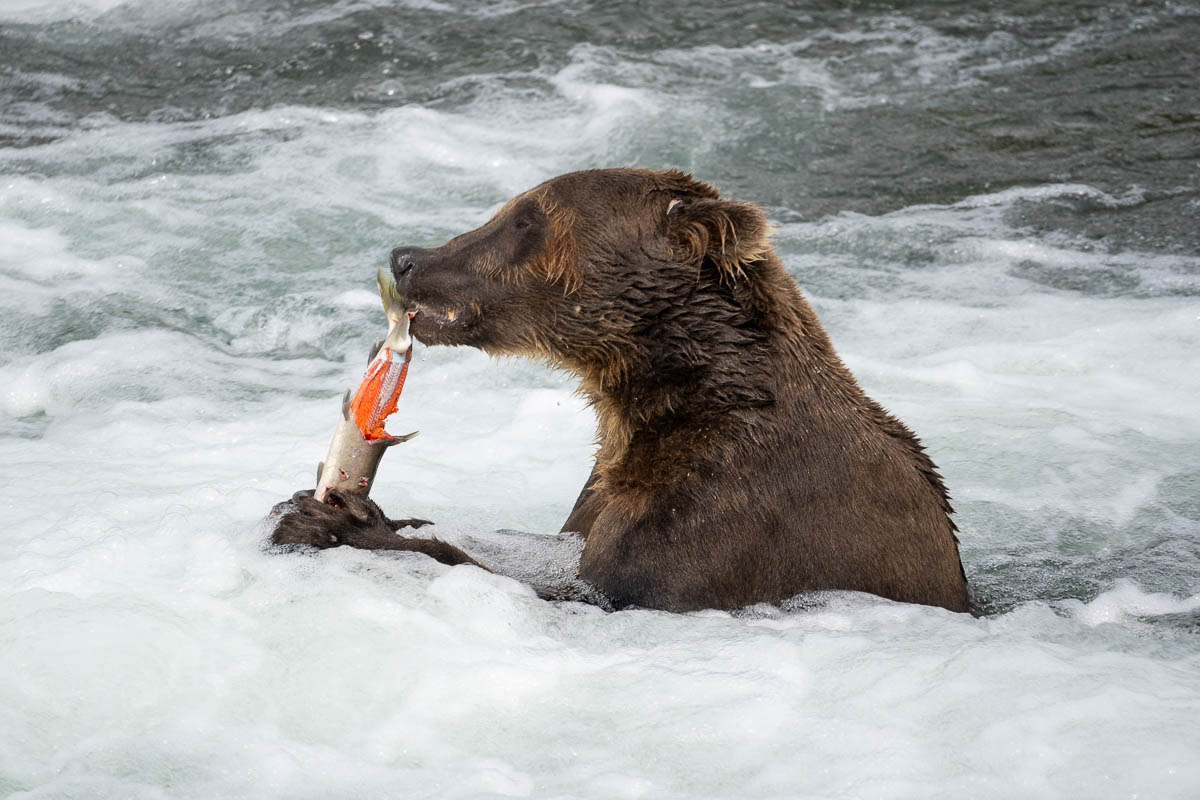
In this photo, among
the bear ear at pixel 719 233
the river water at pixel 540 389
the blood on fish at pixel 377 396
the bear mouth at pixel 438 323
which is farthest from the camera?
the bear mouth at pixel 438 323

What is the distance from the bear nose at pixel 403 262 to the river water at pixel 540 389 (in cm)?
105

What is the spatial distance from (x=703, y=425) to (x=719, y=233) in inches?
25.7

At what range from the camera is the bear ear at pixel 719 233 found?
5438 millimetres

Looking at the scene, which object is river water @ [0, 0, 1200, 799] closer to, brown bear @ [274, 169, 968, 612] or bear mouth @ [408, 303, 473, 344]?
brown bear @ [274, 169, 968, 612]

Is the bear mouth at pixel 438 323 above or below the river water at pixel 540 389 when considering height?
above

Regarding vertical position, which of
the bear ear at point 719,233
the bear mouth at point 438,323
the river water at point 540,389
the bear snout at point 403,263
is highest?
the bear ear at point 719,233

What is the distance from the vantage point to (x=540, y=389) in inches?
344

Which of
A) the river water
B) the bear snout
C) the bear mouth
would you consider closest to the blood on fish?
the bear mouth

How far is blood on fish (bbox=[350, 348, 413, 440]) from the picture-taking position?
5594 mm

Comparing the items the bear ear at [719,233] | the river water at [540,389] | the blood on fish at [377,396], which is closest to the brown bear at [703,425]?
the bear ear at [719,233]

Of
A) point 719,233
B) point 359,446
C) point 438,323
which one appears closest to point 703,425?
point 719,233

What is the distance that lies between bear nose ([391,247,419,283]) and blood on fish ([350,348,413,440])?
0.34 metres

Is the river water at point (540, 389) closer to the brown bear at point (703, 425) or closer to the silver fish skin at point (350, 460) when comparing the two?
the brown bear at point (703, 425)

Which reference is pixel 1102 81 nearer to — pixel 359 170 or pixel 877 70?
pixel 877 70
